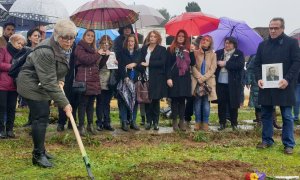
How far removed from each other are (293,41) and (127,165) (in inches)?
130

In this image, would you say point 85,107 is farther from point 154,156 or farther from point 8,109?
point 154,156

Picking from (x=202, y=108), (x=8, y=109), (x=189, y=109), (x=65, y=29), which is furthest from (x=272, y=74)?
(x=8, y=109)

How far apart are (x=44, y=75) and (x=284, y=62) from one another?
12.3ft

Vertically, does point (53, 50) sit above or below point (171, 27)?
below

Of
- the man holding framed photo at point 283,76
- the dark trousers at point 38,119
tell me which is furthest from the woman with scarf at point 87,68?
the man holding framed photo at point 283,76

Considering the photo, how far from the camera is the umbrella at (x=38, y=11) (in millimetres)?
9984

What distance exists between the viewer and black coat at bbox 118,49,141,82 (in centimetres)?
860

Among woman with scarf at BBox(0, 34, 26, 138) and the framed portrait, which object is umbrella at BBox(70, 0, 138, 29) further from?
the framed portrait

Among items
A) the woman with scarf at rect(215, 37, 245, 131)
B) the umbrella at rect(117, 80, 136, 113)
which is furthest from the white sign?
the woman with scarf at rect(215, 37, 245, 131)

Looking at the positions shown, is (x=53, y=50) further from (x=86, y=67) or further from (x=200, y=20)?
(x=200, y=20)

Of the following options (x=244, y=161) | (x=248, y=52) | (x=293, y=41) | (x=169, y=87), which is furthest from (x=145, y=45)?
(x=244, y=161)

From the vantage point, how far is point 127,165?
5.75 meters

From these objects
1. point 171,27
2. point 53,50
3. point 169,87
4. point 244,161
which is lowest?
point 244,161

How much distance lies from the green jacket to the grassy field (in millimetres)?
923
